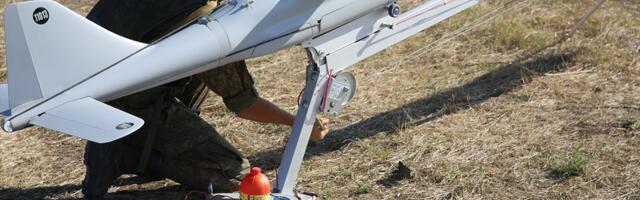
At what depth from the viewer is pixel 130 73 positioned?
441cm

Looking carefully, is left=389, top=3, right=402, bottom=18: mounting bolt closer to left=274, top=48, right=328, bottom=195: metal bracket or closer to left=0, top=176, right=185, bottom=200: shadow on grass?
left=274, top=48, right=328, bottom=195: metal bracket

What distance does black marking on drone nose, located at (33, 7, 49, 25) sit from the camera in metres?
4.27

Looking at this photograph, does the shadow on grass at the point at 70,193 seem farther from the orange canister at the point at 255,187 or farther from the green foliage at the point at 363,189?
the green foliage at the point at 363,189

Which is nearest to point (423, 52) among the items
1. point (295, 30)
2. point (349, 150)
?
point (349, 150)

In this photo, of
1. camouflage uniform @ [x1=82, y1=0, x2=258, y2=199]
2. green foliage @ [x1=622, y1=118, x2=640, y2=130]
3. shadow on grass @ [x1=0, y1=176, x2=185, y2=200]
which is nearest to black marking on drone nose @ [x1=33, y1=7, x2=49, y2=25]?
camouflage uniform @ [x1=82, y1=0, x2=258, y2=199]

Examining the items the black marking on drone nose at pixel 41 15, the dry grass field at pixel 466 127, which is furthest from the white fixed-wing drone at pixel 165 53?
the dry grass field at pixel 466 127

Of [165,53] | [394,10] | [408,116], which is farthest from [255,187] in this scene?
[408,116]

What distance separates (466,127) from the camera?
248 inches

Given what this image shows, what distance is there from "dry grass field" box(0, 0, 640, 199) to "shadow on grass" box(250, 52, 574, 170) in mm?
13

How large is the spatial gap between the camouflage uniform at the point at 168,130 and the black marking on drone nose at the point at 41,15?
80cm

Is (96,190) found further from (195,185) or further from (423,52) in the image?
(423,52)

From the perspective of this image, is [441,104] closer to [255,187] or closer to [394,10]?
[394,10]

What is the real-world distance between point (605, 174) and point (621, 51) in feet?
6.86

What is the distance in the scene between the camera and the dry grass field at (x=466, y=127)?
557cm
